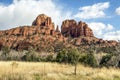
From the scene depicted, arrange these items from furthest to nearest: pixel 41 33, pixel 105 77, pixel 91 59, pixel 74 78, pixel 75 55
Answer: pixel 41 33
pixel 91 59
pixel 75 55
pixel 105 77
pixel 74 78

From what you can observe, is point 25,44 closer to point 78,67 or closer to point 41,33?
point 41,33

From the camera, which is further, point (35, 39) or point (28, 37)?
point (28, 37)

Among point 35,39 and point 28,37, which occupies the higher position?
point 28,37

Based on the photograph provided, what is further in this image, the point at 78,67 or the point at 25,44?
the point at 25,44

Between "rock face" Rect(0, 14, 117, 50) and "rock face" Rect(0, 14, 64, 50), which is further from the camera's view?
"rock face" Rect(0, 14, 117, 50)

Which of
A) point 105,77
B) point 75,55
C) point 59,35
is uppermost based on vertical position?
point 59,35

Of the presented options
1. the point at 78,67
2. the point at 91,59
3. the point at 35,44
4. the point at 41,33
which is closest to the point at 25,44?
the point at 35,44

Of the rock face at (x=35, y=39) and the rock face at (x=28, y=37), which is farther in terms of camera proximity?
the rock face at (x=35, y=39)

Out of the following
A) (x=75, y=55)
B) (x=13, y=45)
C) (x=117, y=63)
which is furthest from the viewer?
(x=13, y=45)

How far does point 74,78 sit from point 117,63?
52.9 feet

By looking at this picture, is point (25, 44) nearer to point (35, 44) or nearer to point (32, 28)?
point (35, 44)

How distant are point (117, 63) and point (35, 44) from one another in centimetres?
11987

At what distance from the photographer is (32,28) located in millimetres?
187750

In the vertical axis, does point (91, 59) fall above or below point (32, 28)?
below
